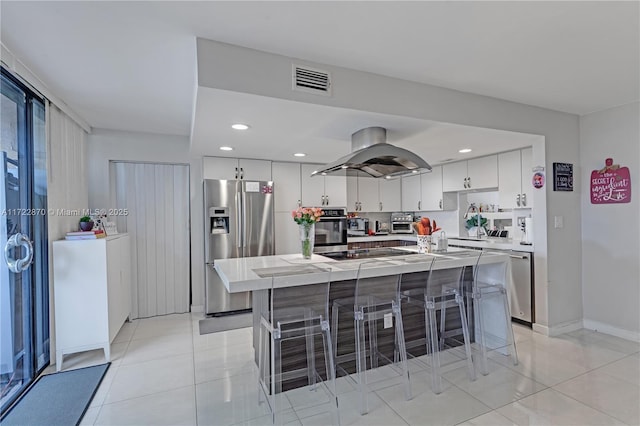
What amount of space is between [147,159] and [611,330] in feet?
18.7

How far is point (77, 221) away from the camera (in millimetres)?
3455

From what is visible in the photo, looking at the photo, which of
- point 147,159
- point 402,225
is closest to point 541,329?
point 402,225

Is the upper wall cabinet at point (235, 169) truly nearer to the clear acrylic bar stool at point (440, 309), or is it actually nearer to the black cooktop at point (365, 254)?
the black cooktop at point (365, 254)

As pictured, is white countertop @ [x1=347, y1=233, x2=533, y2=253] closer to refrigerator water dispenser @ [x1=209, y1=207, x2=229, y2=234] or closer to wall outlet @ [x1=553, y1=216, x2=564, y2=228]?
wall outlet @ [x1=553, y1=216, x2=564, y2=228]

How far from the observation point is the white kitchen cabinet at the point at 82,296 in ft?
9.03

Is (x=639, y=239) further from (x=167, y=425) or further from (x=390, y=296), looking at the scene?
(x=167, y=425)

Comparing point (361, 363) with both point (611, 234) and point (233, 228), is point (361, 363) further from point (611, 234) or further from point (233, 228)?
point (611, 234)

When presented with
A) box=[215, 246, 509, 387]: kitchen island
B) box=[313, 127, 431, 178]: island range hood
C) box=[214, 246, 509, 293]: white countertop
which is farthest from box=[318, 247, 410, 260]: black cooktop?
box=[313, 127, 431, 178]: island range hood

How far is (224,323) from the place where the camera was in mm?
3941

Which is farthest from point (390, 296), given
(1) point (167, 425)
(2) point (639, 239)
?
(2) point (639, 239)

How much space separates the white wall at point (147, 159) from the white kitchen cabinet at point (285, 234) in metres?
1.04

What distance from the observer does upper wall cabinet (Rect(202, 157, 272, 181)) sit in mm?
4141

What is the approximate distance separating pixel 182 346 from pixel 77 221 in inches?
69.8

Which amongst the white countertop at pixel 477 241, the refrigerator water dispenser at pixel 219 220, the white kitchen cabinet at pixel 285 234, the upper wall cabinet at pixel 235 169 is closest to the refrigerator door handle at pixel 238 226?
the refrigerator water dispenser at pixel 219 220
